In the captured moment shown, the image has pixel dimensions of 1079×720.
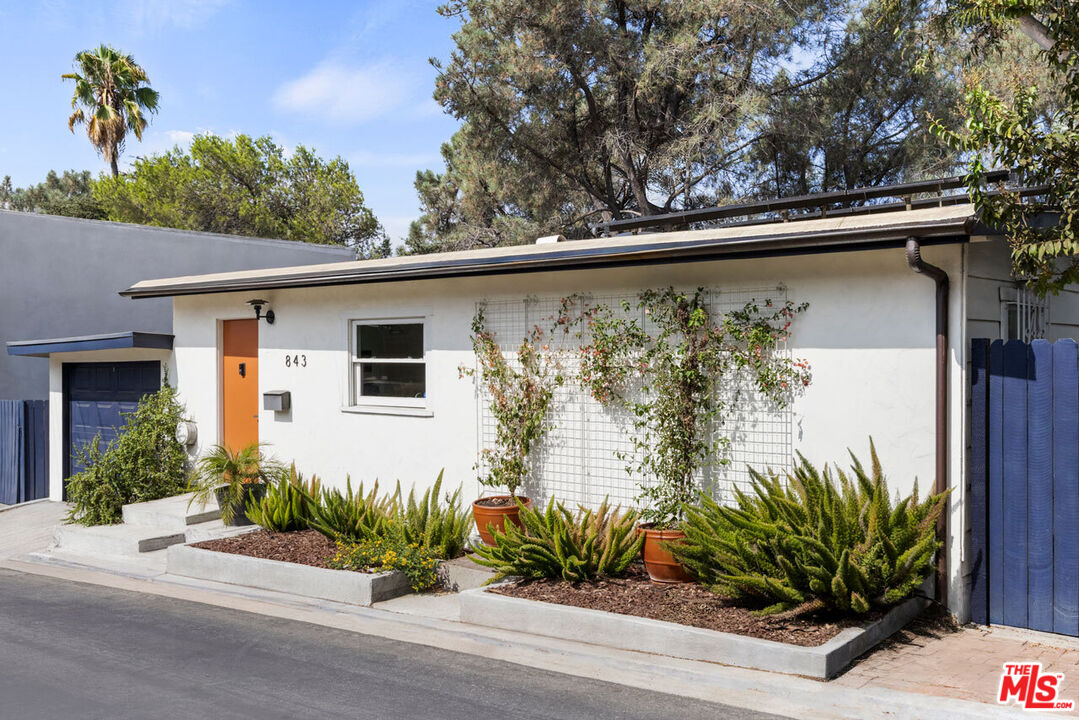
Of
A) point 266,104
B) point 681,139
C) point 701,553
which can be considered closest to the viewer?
point 701,553

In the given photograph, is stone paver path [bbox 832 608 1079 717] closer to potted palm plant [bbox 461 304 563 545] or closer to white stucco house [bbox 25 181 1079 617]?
white stucco house [bbox 25 181 1079 617]

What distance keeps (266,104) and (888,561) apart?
111ft

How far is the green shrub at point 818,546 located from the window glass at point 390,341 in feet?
13.5

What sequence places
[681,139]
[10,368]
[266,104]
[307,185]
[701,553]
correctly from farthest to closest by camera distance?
[307,185]
[266,104]
[681,139]
[10,368]
[701,553]

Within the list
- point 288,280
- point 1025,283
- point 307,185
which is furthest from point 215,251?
point 307,185

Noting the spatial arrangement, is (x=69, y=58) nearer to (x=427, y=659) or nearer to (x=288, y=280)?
(x=288, y=280)

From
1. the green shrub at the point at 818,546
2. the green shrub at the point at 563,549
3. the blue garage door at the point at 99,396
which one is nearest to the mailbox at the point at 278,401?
the blue garage door at the point at 99,396

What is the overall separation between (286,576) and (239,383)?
4025 millimetres

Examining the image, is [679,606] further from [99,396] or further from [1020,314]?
[99,396]

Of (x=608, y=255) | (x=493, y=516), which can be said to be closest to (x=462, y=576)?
(x=493, y=516)

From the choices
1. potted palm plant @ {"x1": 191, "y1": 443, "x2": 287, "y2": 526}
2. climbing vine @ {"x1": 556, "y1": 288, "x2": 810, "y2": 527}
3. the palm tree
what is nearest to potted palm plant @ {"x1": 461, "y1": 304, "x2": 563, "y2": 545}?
climbing vine @ {"x1": 556, "y1": 288, "x2": 810, "y2": 527}

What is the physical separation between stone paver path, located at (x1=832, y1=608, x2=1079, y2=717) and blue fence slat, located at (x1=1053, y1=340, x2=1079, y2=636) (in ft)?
0.78

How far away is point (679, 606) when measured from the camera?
21.1 ft

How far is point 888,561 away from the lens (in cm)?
591
